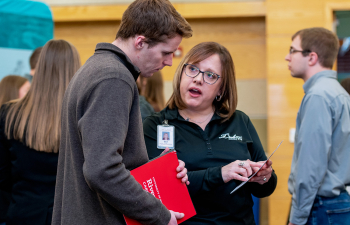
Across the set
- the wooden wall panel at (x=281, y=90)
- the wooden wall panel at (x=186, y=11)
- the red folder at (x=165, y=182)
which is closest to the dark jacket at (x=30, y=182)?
the red folder at (x=165, y=182)

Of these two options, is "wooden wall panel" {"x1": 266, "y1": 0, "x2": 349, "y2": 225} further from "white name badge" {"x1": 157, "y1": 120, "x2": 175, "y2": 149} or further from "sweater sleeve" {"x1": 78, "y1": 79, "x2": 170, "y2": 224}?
"sweater sleeve" {"x1": 78, "y1": 79, "x2": 170, "y2": 224}

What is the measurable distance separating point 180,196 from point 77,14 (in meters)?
3.33

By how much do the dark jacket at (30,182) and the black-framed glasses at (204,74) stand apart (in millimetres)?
849

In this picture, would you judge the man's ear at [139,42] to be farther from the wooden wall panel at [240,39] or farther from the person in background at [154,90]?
the wooden wall panel at [240,39]

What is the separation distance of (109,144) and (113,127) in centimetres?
5

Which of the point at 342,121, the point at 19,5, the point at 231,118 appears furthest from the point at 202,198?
the point at 19,5

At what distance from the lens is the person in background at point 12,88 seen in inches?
115

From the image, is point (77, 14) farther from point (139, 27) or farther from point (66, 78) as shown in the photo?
point (139, 27)

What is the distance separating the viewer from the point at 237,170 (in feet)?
5.28

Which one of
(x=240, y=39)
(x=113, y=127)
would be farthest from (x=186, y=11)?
(x=113, y=127)

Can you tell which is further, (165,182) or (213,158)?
(213,158)

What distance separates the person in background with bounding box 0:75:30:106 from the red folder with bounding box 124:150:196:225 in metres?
1.97

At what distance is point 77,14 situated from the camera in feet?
13.7

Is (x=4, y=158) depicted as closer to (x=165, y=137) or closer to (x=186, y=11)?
(x=165, y=137)
